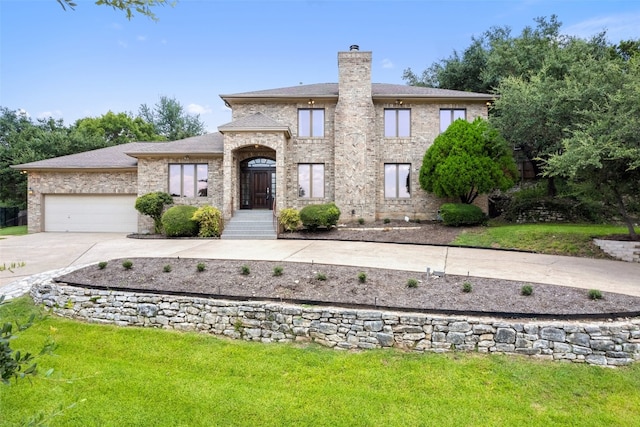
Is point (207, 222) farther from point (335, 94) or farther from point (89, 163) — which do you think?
point (335, 94)

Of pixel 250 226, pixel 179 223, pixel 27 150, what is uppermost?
pixel 27 150

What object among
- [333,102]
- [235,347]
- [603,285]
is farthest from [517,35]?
[235,347]

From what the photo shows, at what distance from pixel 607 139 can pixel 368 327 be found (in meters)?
7.96

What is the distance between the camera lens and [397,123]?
1673cm

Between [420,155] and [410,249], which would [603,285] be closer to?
[410,249]

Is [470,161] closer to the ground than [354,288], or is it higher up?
higher up

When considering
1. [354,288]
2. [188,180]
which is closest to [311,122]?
[188,180]

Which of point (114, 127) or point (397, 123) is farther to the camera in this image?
point (114, 127)

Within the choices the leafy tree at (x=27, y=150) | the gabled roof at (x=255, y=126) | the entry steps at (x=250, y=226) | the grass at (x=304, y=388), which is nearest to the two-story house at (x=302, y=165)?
the gabled roof at (x=255, y=126)

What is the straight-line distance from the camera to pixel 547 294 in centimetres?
615

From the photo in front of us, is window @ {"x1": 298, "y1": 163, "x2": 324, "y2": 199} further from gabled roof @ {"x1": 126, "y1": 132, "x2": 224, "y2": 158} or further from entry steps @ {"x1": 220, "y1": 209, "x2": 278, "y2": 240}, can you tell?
gabled roof @ {"x1": 126, "y1": 132, "x2": 224, "y2": 158}

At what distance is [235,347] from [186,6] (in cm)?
495

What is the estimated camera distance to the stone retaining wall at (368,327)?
5016 mm

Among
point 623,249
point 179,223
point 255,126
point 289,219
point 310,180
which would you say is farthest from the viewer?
point 310,180
